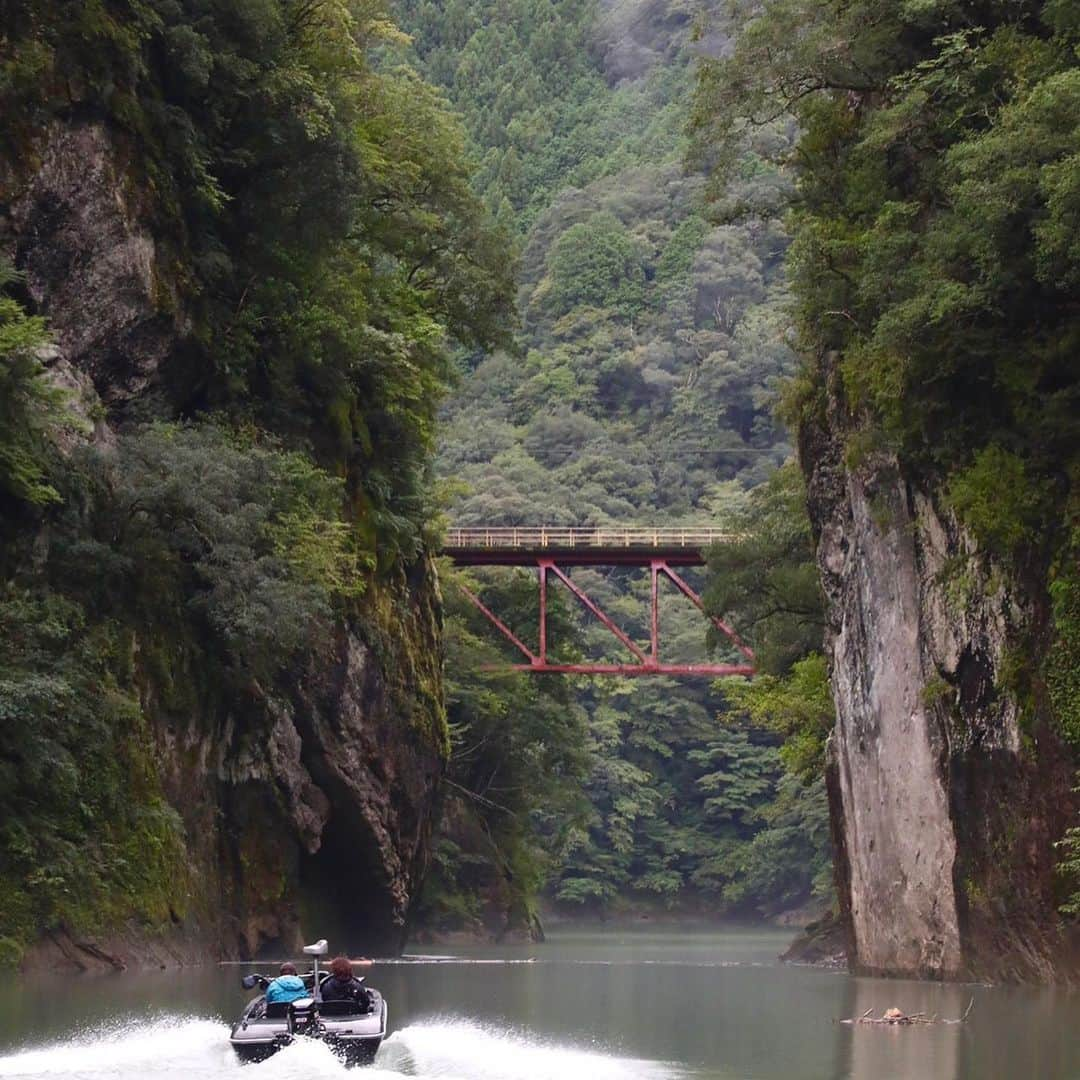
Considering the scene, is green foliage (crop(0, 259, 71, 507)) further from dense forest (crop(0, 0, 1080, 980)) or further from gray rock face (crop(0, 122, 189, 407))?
gray rock face (crop(0, 122, 189, 407))

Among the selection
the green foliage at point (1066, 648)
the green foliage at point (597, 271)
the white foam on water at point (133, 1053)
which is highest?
the green foliage at point (597, 271)

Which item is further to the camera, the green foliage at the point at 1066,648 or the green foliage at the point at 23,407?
the green foliage at the point at 23,407

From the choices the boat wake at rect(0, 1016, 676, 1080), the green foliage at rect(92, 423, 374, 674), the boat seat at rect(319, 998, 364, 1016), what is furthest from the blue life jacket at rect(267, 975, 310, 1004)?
the green foliage at rect(92, 423, 374, 674)

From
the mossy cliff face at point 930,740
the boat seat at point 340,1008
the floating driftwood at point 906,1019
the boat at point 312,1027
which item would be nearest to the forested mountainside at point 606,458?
the mossy cliff face at point 930,740

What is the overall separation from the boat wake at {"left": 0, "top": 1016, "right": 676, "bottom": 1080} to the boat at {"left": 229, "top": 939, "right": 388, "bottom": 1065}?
17 centimetres

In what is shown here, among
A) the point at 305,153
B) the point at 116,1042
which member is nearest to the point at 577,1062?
the point at 116,1042

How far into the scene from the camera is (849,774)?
32000mm

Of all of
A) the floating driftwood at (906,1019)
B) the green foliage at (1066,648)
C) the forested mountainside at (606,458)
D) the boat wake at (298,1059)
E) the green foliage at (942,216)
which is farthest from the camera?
the forested mountainside at (606,458)

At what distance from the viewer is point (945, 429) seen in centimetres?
2556

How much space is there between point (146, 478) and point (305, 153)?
23.0 ft

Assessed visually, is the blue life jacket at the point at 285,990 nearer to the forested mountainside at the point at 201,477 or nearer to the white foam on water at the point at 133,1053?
the white foam on water at the point at 133,1053

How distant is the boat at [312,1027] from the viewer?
54.7 ft

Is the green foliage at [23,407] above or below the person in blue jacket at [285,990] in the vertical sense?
above

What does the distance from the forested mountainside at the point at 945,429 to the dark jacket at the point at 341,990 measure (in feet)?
26.7
